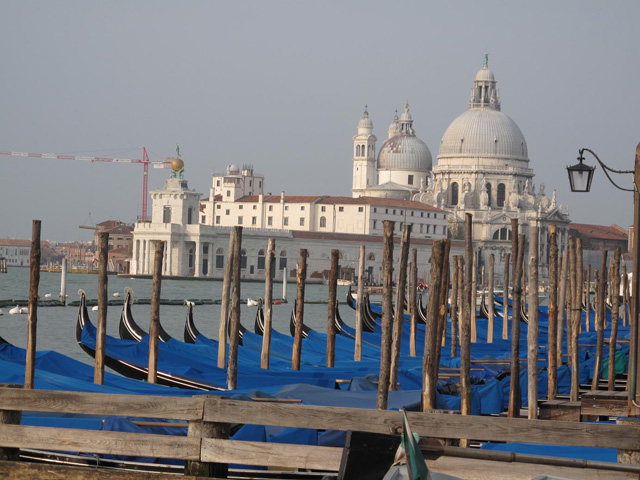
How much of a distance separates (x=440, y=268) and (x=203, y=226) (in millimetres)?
55906

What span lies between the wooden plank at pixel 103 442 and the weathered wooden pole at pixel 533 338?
4661mm

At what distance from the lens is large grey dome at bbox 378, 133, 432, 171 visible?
267 ft

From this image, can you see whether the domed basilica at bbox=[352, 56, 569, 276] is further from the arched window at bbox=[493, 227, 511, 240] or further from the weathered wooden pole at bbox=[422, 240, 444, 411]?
the weathered wooden pole at bbox=[422, 240, 444, 411]

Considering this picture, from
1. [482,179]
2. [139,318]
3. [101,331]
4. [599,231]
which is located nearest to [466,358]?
[101,331]

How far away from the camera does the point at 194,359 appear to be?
40.2 feet

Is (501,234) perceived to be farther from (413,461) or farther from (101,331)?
(413,461)

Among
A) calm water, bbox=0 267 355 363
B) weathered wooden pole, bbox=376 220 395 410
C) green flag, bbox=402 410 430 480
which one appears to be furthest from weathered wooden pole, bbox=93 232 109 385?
calm water, bbox=0 267 355 363

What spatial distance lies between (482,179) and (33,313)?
66.8 meters

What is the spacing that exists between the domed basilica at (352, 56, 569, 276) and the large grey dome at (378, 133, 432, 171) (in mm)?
39

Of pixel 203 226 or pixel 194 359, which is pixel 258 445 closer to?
pixel 194 359

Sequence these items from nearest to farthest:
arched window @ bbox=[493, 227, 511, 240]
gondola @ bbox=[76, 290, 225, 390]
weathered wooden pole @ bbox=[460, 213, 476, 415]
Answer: weathered wooden pole @ bbox=[460, 213, 476, 415]
gondola @ bbox=[76, 290, 225, 390]
arched window @ bbox=[493, 227, 511, 240]

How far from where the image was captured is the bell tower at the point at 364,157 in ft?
269

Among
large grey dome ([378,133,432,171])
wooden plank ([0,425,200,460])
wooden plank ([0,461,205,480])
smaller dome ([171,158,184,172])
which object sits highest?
large grey dome ([378,133,432,171])

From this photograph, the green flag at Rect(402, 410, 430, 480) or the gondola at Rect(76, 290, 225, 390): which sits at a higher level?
the green flag at Rect(402, 410, 430, 480)
